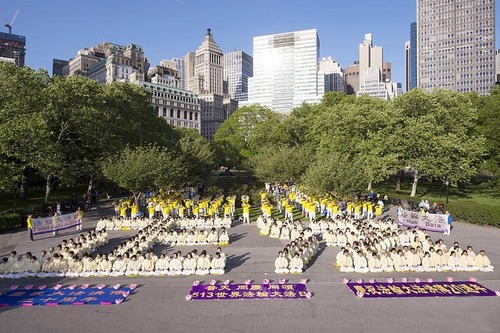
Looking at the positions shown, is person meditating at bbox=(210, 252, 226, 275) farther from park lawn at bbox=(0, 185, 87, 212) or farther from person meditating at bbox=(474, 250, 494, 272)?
park lawn at bbox=(0, 185, 87, 212)

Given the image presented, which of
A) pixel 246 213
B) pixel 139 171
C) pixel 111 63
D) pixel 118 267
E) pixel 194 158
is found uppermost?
pixel 111 63

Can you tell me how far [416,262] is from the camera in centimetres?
1488

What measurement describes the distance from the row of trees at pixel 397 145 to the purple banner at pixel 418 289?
14.0 meters

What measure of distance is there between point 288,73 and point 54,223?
140507 millimetres

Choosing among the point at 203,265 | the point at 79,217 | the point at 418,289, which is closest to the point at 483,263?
the point at 418,289

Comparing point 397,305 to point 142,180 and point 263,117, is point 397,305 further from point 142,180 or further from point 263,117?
point 263,117

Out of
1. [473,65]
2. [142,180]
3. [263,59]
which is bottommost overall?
[142,180]

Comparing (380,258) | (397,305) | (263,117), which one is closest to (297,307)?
(397,305)

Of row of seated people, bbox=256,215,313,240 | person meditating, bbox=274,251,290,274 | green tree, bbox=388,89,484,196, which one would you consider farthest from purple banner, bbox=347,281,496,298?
green tree, bbox=388,89,484,196

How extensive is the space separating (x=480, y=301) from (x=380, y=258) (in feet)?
12.7

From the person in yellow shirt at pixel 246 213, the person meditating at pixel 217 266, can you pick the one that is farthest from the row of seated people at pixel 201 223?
the person meditating at pixel 217 266

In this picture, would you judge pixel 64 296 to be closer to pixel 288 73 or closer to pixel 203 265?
pixel 203 265

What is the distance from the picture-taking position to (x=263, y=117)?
59.6 meters

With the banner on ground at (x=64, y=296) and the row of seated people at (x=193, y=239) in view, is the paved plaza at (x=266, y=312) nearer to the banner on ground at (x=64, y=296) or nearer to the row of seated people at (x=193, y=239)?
the banner on ground at (x=64, y=296)
